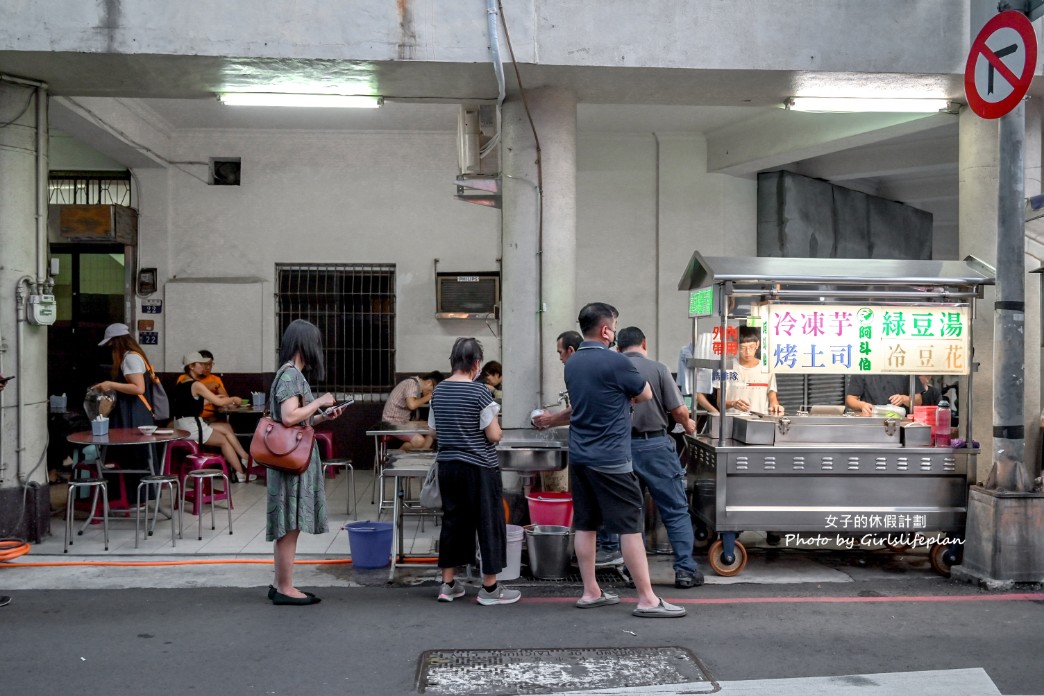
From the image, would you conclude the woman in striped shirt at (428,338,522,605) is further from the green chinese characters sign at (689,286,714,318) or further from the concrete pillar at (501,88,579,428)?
the green chinese characters sign at (689,286,714,318)

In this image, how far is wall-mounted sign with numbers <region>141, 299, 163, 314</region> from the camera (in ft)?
36.6

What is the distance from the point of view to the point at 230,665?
460 centimetres

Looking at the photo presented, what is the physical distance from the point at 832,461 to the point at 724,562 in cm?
110

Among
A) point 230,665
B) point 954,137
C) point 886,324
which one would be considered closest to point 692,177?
point 954,137

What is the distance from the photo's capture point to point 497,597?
5.73 m

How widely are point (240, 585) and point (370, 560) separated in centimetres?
95

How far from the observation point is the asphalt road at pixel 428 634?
448cm

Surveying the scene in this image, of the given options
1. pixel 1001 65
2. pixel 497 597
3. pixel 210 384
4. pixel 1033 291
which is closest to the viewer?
pixel 497 597

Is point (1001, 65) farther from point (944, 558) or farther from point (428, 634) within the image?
point (428, 634)

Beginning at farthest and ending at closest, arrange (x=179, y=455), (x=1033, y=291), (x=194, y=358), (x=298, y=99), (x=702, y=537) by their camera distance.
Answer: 1. (x=194, y=358)
2. (x=179, y=455)
3. (x=298, y=99)
4. (x=1033, y=291)
5. (x=702, y=537)

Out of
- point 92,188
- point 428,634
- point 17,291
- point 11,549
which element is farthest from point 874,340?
point 92,188

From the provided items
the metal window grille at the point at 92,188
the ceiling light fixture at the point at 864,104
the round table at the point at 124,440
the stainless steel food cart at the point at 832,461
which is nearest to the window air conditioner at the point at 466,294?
the round table at the point at 124,440

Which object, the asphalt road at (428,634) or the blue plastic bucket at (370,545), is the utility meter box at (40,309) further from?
the blue plastic bucket at (370,545)

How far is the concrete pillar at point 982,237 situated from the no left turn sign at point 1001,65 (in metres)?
1.36
